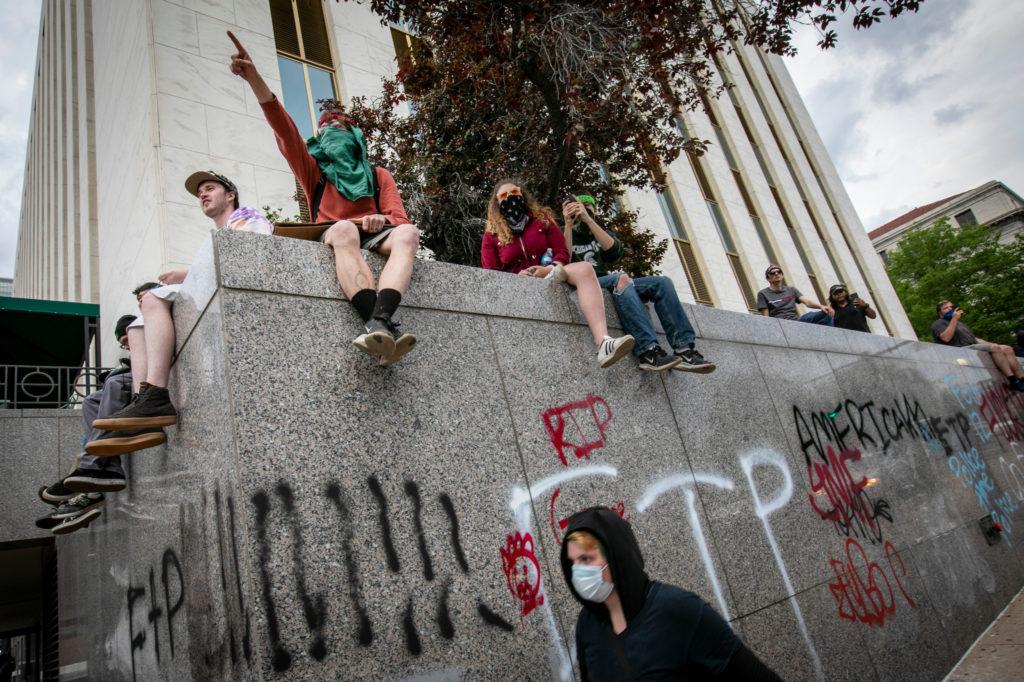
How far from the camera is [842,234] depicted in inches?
852

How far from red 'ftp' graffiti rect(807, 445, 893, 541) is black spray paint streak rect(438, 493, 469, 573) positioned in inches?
127

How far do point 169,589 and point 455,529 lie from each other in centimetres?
144

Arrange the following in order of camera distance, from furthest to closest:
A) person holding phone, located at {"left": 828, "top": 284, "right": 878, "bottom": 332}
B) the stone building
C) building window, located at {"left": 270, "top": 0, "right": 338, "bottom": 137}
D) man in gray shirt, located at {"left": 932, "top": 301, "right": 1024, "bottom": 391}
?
building window, located at {"left": 270, "top": 0, "right": 338, "bottom": 137}
man in gray shirt, located at {"left": 932, "top": 301, "right": 1024, "bottom": 391}
the stone building
person holding phone, located at {"left": 828, "top": 284, "right": 878, "bottom": 332}

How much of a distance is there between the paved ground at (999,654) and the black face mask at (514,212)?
4850 mm

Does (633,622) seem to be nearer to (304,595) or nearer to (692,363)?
(304,595)

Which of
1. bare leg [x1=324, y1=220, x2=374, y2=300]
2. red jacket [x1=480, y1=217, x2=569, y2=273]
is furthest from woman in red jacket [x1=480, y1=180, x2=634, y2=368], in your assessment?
bare leg [x1=324, y1=220, x2=374, y2=300]

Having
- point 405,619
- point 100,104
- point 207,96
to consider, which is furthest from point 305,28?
point 405,619

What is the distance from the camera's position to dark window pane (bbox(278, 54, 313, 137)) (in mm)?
10594

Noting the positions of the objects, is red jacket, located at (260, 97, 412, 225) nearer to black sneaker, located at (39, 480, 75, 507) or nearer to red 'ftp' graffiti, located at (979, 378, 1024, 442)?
black sneaker, located at (39, 480, 75, 507)

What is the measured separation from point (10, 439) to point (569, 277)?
19.5 ft

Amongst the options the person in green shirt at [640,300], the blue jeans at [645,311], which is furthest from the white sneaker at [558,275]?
the person in green shirt at [640,300]

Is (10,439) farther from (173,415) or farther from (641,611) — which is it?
(641,611)

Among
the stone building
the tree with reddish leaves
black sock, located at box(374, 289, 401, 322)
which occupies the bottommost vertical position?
black sock, located at box(374, 289, 401, 322)

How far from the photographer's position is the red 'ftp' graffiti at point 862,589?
4.47 meters
